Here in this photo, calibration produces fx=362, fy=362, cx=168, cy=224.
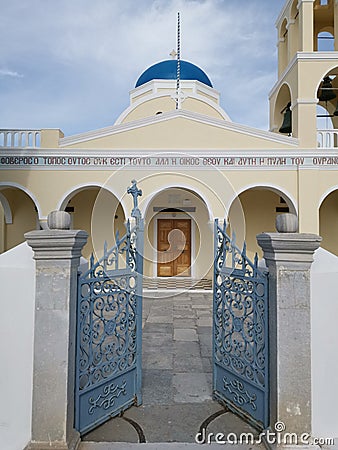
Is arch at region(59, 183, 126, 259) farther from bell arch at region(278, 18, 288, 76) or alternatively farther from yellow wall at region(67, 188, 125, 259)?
bell arch at region(278, 18, 288, 76)

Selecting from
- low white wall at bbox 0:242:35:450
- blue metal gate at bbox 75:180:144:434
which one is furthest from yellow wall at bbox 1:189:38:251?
low white wall at bbox 0:242:35:450

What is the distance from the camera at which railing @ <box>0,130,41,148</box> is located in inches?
375

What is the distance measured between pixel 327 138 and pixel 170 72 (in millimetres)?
6288

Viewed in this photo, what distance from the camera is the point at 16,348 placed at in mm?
2596

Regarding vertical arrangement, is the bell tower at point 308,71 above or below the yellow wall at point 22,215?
above

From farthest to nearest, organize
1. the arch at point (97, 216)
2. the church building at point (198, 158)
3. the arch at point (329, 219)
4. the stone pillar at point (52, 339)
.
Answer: the arch at point (329, 219) → the arch at point (97, 216) → the church building at point (198, 158) → the stone pillar at point (52, 339)

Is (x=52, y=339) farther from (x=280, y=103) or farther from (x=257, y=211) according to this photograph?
(x=280, y=103)

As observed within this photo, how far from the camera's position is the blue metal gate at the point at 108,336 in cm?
280

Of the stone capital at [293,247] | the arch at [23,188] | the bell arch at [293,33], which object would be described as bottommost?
the stone capital at [293,247]

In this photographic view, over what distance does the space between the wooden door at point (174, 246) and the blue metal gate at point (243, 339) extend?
7.71 meters

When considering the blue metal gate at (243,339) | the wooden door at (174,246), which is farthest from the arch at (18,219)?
the blue metal gate at (243,339)

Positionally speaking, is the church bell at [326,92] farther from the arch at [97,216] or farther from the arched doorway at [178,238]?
the arch at [97,216]

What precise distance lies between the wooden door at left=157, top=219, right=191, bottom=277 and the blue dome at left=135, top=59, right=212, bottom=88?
5.40 m

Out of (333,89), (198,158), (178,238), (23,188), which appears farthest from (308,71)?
(23,188)
